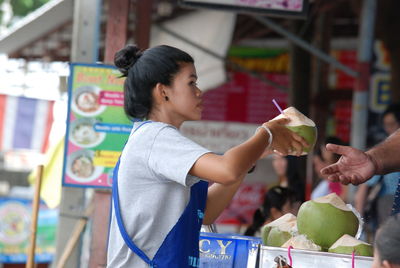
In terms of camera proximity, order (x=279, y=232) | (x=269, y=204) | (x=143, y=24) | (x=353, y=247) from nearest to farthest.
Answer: (x=353, y=247) < (x=279, y=232) < (x=269, y=204) < (x=143, y=24)

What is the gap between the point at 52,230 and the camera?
1091cm

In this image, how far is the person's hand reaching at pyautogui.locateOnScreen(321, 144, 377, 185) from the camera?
3131 millimetres

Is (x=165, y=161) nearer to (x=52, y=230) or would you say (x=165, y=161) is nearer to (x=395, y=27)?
(x=395, y=27)

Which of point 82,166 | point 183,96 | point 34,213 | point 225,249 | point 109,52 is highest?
point 109,52

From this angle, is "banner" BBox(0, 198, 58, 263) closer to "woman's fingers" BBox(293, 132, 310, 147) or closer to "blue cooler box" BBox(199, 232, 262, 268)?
"blue cooler box" BBox(199, 232, 262, 268)

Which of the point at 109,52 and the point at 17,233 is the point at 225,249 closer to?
the point at 109,52

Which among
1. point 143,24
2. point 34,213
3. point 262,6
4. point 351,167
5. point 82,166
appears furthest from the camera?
Result: point 143,24

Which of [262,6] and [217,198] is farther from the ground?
[262,6]

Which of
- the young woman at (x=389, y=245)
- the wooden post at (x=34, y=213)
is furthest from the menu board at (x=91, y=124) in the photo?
the young woman at (x=389, y=245)

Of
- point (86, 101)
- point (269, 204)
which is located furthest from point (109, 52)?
point (269, 204)

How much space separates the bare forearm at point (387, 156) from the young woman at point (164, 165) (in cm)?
50

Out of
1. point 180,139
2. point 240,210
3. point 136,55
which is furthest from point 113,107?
point 240,210

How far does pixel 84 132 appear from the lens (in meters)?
5.00

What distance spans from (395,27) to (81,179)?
4820 millimetres
